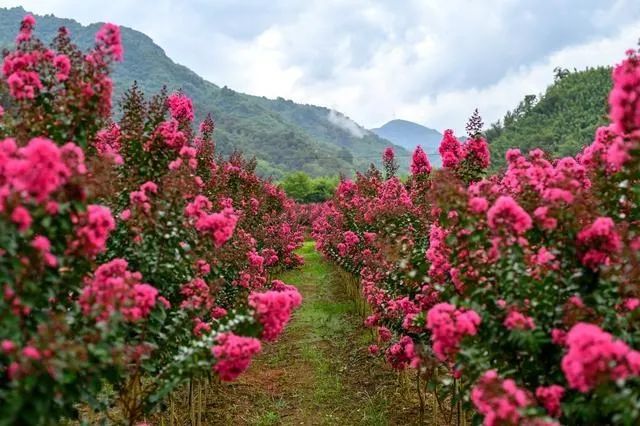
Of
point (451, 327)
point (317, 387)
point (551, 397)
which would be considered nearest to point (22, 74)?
point (451, 327)

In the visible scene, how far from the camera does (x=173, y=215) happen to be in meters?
3.64

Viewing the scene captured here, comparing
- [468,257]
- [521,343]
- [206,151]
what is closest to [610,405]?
[521,343]

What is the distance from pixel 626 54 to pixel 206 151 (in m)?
5.14

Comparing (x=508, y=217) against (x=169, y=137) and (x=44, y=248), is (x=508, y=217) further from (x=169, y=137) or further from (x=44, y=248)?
(x=169, y=137)

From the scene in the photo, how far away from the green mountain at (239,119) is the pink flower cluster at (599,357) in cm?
8294

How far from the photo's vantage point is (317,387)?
863cm

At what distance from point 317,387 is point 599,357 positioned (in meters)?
7.00

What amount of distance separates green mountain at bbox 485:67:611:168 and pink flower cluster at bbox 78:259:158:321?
3939cm

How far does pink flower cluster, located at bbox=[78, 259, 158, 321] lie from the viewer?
2.60 m

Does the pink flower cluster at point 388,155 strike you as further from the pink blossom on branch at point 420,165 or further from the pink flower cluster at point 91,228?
the pink flower cluster at point 91,228

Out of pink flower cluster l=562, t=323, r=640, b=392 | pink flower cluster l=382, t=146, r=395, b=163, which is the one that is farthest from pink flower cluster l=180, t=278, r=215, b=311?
pink flower cluster l=382, t=146, r=395, b=163

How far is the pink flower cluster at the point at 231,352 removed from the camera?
2.98 meters

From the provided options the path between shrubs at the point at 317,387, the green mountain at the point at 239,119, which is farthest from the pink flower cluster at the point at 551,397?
the green mountain at the point at 239,119

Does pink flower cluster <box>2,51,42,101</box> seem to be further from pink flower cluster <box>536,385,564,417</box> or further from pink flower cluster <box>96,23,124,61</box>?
pink flower cluster <box>536,385,564,417</box>
